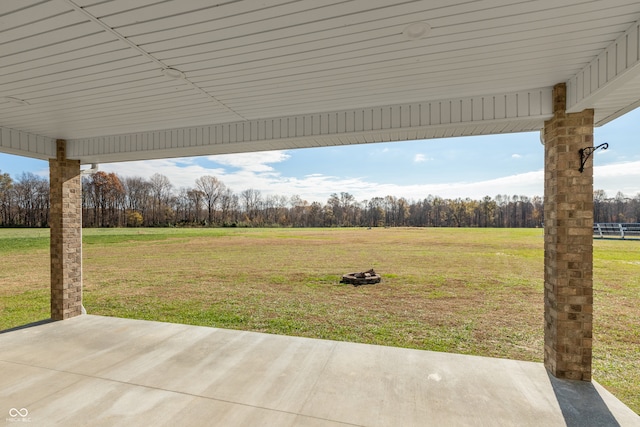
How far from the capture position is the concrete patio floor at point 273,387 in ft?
7.73

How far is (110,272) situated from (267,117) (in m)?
10.7

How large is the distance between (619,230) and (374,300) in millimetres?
23874

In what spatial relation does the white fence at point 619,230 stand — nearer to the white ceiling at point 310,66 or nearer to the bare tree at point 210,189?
the white ceiling at point 310,66

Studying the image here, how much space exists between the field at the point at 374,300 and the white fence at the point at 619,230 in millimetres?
8487

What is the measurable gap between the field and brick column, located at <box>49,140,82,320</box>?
1.26 metres

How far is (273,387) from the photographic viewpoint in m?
2.80

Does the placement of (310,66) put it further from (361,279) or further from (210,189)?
(210,189)

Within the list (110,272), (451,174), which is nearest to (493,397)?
(110,272)

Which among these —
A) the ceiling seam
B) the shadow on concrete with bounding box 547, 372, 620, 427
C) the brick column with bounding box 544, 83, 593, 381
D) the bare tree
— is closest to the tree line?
the bare tree

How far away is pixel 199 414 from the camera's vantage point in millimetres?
→ 2387

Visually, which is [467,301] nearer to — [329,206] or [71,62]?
[71,62]

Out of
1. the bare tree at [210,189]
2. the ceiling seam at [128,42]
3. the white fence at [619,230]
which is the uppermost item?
the bare tree at [210,189]

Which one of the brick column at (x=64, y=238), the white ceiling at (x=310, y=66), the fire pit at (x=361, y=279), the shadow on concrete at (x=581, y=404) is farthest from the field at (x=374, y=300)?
the white ceiling at (x=310, y=66)

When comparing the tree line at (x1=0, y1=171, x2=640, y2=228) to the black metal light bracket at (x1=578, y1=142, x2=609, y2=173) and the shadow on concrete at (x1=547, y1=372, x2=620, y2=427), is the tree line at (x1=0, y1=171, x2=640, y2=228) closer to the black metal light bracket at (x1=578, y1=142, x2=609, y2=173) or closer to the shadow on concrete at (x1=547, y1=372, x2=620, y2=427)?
the black metal light bracket at (x1=578, y1=142, x2=609, y2=173)
